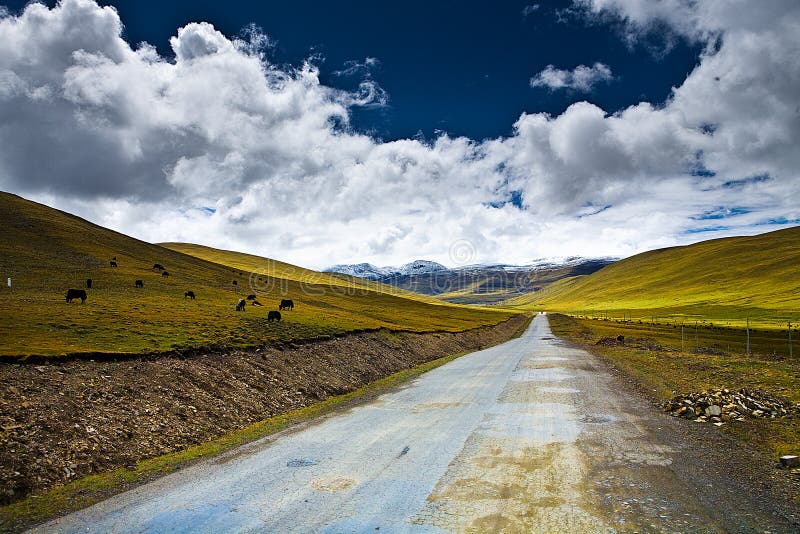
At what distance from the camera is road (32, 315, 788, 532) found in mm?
8672

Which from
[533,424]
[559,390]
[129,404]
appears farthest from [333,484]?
[559,390]

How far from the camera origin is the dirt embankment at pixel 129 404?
40.6 feet

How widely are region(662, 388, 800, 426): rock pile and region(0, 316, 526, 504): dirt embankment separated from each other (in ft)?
57.0

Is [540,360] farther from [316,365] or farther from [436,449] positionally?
[436,449]

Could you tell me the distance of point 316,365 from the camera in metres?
29.3

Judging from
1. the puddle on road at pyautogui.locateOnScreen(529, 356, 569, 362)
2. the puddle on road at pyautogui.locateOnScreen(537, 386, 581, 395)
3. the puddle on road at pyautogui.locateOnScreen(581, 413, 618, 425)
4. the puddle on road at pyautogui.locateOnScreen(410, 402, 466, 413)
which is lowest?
the puddle on road at pyautogui.locateOnScreen(529, 356, 569, 362)

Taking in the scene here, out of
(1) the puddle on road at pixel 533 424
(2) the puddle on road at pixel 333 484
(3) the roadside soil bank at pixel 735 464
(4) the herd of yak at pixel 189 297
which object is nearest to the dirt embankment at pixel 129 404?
(2) the puddle on road at pixel 333 484

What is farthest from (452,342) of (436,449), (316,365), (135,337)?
(436,449)

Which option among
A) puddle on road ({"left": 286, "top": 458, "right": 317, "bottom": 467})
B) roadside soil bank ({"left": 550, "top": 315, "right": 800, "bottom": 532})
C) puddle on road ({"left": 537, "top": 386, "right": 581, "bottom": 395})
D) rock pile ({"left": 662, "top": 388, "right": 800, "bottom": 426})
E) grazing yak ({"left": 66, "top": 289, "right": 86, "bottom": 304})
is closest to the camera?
roadside soil bank ({"left": 550, "top": 315, "right": 800, "bottom": 532})

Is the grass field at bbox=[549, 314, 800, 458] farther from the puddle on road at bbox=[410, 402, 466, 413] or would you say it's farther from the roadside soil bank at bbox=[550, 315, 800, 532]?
the puddle on road at bbox=[410, 402, 466, 413]

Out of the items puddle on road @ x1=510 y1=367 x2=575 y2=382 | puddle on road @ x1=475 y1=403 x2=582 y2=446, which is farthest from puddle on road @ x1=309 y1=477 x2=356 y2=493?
puddle on road @ x1=510 y1=367 x2=575 y2=382

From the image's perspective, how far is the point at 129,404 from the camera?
16.6 meters

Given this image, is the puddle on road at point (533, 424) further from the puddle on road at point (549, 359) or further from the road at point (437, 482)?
the puddle on road at point (549, 359)

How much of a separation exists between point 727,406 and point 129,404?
23552mm
